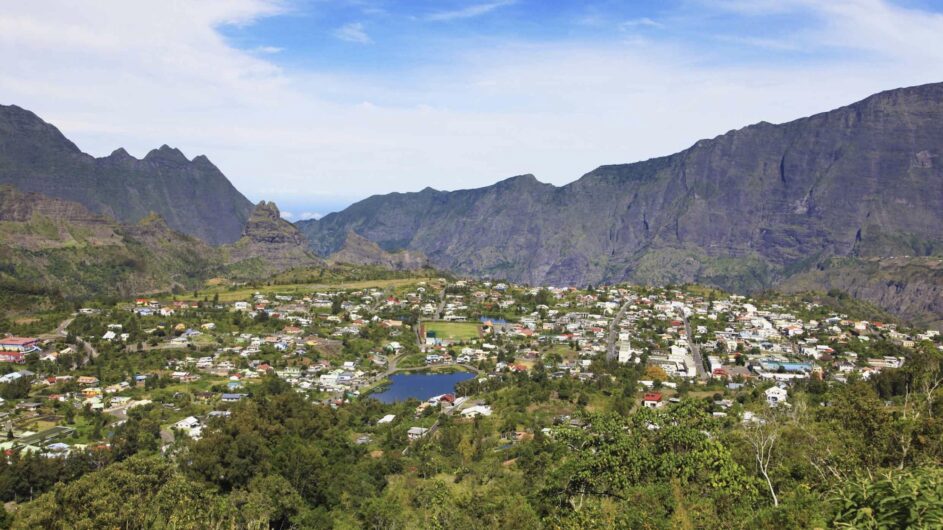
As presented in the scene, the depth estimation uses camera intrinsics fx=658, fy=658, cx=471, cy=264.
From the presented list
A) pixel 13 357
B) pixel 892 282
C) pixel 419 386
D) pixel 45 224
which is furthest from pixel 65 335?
pixel 892 282

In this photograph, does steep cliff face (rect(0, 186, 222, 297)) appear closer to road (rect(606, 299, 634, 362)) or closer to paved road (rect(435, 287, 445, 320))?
paved road (rect(435, 287, 445, 320))

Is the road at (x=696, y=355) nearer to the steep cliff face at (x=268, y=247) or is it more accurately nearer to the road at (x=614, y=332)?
the road at (x=614, y=332)

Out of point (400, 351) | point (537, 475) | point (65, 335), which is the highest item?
point (65, 335)

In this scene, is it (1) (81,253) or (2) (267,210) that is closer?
(1) (81,253)

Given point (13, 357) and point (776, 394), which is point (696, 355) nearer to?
point (776, 394)

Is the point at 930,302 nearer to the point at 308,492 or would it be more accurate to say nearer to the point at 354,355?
the point at 354,355

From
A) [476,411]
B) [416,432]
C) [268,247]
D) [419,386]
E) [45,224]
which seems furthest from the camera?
[268,247]
